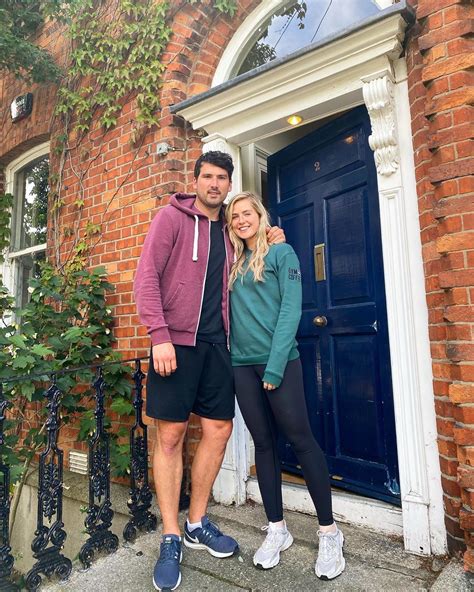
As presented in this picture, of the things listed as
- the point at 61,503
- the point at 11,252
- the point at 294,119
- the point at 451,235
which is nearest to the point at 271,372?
the point at 451,235

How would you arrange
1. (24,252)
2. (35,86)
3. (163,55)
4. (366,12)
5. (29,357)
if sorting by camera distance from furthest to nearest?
(24,252)
(35,86)
(163,55)
(366,12)
(29,357)

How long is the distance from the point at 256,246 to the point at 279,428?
2.94 feet

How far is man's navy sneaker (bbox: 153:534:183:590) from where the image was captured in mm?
1826

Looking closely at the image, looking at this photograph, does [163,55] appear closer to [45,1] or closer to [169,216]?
[45,1]

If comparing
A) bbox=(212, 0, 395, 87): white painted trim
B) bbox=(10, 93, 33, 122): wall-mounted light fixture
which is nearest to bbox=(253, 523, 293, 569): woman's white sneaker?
bbox=(212, 0, 395, 87): white painted trim

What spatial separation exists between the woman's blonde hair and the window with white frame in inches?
131

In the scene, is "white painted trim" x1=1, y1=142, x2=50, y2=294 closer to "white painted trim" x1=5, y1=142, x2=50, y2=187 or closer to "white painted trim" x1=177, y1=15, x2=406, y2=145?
"white painted trim" x1=5, y1=142, x2=50, y2=187

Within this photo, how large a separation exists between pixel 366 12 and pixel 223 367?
7.81 feet

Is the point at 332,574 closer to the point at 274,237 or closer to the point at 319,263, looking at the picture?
the point at 274,237

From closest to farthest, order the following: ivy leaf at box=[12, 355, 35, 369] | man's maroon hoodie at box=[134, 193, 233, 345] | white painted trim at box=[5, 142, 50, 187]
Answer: man's maroon hoodie at box=[134, 193, 233, 345] < ivy leaf at box=[12, 355, 35, 369] < white painted trim at box=[5, 142, 50, 187]

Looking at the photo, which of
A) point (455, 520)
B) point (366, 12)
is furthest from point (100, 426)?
point (366, 12)

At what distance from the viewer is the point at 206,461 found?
2.19 metres

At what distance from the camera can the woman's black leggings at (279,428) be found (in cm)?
191

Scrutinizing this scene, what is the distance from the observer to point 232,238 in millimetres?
2238
